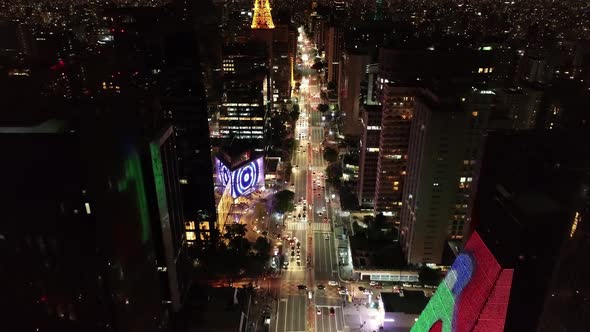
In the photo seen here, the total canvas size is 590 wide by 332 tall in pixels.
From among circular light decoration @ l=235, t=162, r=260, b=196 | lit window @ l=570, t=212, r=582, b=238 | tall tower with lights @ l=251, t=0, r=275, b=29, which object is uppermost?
tall tower with lights @ l=251, t=0, r=275, b=29

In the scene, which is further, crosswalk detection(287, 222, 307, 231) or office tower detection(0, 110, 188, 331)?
crosswalk detection(287, 222, 307, 231)

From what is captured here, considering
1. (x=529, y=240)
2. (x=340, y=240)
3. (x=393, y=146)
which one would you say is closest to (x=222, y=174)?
(x=340, y=240)

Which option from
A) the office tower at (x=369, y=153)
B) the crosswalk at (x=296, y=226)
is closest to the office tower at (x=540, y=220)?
the office tower at (x=369, y=153)

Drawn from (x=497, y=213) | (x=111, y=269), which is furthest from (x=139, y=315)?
(x=497, y=213)

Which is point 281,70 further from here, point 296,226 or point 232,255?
point 232,255

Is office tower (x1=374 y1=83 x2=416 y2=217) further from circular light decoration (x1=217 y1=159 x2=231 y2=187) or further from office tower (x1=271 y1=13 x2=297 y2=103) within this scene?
office tower (x1=271 y1=13 x2=297 y2=103)

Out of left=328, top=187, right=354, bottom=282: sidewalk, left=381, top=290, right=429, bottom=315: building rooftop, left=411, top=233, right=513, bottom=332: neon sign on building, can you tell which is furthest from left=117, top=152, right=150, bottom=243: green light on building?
left=328, top=187, right=354, bottom=282: sidewalk

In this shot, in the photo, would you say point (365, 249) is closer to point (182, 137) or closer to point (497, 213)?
point (182, 137)

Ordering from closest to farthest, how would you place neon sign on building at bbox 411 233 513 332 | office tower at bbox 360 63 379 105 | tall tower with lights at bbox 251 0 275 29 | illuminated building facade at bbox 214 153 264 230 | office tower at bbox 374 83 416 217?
neon sign on building at bbox 411 233 513 332, office tower at bbox 374 83 416 217, illuminated building facade at bbox 214 153 264 230, office tower at bbox 360 63 379 105, tall tower with lights at bbox 251 0 275 29
